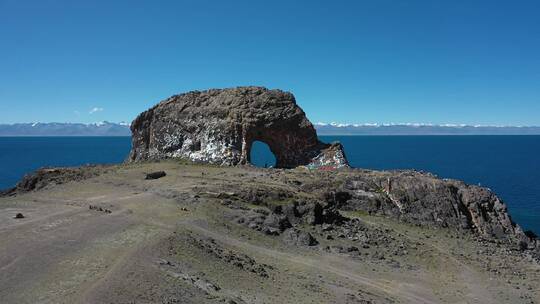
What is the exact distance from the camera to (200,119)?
5728cm

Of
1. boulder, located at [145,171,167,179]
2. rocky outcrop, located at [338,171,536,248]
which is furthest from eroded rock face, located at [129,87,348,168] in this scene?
rocky outcrop, located at [338,171,536,248]

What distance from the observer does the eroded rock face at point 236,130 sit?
55.0 meters

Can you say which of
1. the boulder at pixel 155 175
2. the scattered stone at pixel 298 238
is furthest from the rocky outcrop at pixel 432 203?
the boulder at pixel 155 175

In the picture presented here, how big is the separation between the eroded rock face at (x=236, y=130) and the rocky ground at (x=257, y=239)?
4658 mm

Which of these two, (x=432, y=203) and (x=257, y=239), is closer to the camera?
(x=257, y=239)

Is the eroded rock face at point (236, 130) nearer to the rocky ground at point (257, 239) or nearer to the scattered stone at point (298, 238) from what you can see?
the rocky ground at point (257, 239)

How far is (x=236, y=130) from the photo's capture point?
55.7m

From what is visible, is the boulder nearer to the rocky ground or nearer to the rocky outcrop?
the rocky ground

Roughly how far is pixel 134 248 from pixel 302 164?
34.1 m

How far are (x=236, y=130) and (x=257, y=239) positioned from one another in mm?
25567

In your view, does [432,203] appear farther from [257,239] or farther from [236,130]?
[236,130]

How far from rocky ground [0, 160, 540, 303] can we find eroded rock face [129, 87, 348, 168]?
183 inches

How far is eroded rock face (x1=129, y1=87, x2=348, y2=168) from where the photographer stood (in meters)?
55.0

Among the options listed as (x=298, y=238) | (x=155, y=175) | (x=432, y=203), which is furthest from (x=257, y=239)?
(x=432, y=203)
